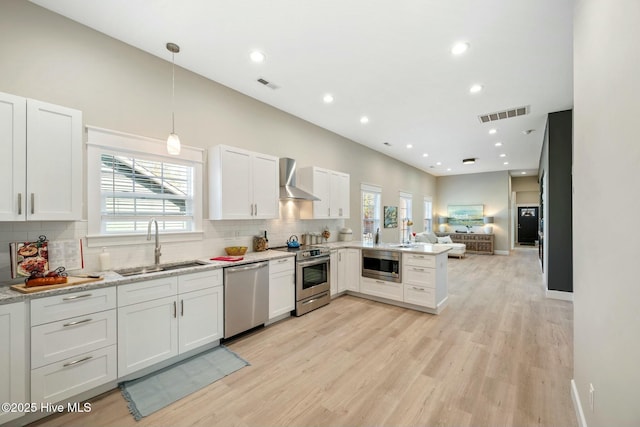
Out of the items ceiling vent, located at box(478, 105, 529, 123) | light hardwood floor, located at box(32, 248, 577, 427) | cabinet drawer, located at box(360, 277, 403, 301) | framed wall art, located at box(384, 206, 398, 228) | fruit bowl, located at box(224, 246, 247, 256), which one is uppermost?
ceiling vent, located at box(478, 105, 529, 123)

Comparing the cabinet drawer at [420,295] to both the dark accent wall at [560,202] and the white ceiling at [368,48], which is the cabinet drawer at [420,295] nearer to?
the dark accent wall at [560,202]

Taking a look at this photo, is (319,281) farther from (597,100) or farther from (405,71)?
(597,100)

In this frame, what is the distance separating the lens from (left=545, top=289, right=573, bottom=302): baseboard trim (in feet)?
15.1

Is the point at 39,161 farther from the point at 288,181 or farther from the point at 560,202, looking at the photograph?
the point at 560,202

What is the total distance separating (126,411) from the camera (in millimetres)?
2025

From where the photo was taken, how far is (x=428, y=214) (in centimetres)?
1100

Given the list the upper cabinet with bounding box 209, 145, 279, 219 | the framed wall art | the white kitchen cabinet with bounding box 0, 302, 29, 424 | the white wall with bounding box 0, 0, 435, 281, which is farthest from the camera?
the framed wall art

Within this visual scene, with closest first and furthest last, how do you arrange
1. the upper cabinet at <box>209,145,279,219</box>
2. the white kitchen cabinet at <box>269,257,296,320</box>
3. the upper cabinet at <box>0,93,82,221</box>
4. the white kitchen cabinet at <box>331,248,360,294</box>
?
1. the upper cabinet at <box>0,93,82,221</box>
2. the upper cabinet at <box>209,145,279,219</box>
3. the white kitchen cabinet at <box>269,257,296,320</box>
4. the white kitchen cabinet at <box>331,248,360,294</box>

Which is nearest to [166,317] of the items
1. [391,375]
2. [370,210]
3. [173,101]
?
[391,375]

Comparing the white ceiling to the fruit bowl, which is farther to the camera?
the fruit bowl

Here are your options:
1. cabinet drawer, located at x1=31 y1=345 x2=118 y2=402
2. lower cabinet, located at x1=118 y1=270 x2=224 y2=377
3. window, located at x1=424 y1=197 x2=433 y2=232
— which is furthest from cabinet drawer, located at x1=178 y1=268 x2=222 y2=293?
window, located at x1=424 y1=197 x2=433 y2=232

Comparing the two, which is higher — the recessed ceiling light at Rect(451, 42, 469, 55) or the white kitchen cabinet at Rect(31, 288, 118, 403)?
the recessed ceiling light at Rect(451, 42, 469, 55)

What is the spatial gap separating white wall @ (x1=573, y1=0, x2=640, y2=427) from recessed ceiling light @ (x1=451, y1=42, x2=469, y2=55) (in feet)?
3.09

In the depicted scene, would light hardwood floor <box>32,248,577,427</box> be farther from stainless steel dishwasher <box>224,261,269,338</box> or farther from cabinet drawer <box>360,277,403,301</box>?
cabinet drawer <box>360,277,403,301</box>
